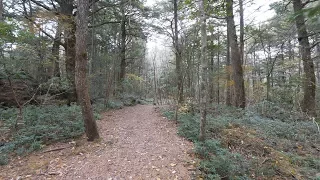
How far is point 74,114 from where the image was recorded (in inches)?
287

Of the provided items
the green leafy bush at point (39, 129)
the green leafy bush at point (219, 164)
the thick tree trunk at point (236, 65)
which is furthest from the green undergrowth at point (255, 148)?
the green leafy bush at point (39, 129)

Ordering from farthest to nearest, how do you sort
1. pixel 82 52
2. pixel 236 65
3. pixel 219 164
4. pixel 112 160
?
pixel 236 65
pixel 82 52
pixel 112 160
pixel 219 164

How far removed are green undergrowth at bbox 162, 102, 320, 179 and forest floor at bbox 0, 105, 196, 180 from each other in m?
0.50

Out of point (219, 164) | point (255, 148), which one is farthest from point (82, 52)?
point (255, 148)

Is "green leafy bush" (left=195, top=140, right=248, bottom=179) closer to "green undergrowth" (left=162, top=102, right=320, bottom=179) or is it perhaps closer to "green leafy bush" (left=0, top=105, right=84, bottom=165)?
"green undergrowth" (left=162, top=102, right=320, bottom=179)

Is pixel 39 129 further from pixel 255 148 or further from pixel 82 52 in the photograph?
pixel 255 148

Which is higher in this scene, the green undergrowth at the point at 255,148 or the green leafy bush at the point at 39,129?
the green leafy bush at the point at 39,129

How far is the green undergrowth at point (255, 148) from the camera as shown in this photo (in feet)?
14.1

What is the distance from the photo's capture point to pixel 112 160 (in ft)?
14.4

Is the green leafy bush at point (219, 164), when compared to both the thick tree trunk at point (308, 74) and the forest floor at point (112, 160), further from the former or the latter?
the thick tree trunk at point (308, 74)

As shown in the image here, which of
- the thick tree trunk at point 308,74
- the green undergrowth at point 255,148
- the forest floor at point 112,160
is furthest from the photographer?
the thick tree trunk at point 308,74

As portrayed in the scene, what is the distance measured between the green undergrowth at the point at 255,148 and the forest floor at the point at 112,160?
1.65 ft

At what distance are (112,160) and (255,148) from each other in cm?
430

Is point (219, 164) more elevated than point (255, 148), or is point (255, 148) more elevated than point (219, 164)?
point (219, 164)
